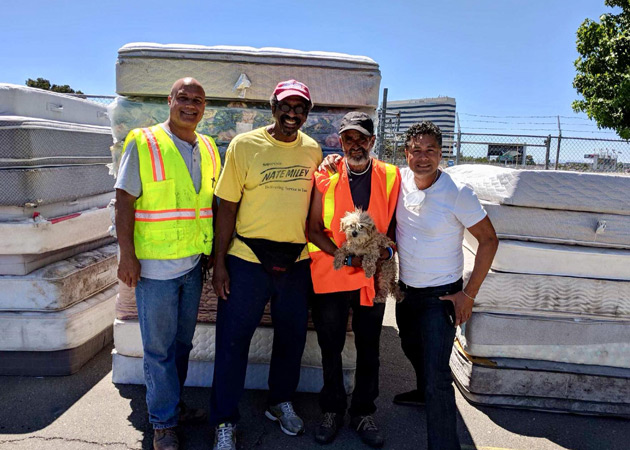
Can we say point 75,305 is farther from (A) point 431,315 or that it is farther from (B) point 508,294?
(B) point 508,294

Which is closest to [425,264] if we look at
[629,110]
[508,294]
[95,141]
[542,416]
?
[508,294]

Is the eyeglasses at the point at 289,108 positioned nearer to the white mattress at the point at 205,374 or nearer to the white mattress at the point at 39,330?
the white mattress at the point at 205,374

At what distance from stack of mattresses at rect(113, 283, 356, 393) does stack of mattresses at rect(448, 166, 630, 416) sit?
A: 1113 mm

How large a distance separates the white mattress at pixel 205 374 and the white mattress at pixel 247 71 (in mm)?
2037

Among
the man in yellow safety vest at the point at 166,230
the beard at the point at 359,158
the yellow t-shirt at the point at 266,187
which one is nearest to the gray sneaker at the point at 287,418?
the man in yellow safety vest at the point at 166,230

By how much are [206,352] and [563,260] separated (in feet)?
8.88

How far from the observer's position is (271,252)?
2.53 meters

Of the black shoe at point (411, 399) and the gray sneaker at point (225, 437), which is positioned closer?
the gray sneaker at point (225, 437)

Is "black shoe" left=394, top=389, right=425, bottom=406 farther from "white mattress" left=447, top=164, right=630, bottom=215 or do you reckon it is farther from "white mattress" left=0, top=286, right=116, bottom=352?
"white mattress" left=0, top=286, right=116, bottom=352

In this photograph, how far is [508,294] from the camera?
3057mm

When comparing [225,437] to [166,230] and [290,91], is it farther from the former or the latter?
[290,91]

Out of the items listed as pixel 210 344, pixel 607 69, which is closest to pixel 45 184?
pixel 210 344

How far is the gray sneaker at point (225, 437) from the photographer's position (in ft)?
8.20

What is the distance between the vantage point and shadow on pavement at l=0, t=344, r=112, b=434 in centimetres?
280
